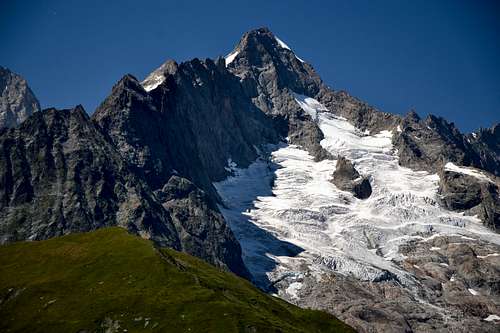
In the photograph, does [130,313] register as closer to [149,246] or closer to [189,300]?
[189,300]

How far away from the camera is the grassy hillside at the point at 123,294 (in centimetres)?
11625


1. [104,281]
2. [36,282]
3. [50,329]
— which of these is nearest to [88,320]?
[50,329]

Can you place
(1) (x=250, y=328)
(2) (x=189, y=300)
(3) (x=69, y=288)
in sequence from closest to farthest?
(1) (x=250, y=328) → (2) (x=189, y=300) → (3) (x=69, y=288)

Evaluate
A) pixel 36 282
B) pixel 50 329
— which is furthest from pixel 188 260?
pixel 50 329

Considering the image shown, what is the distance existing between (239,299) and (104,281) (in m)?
26.5

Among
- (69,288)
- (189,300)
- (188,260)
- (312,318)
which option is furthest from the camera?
(188,260)

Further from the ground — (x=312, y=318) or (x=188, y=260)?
(x=188, y=260)

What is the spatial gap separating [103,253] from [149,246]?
32.5 feet

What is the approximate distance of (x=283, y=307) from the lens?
146000mm

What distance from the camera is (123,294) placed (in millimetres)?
125500

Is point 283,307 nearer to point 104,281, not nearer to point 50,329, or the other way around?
point 104,281

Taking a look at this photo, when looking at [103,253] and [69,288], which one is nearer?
[69,288]

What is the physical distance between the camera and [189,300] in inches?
4793

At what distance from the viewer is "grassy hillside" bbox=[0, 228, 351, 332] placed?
11625 cm
